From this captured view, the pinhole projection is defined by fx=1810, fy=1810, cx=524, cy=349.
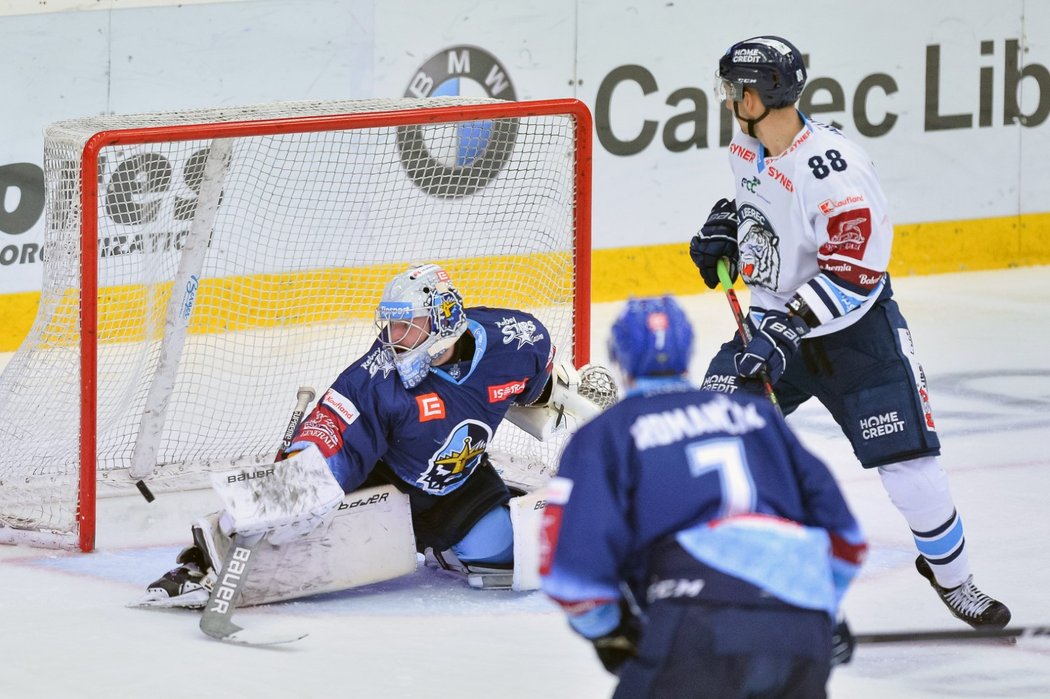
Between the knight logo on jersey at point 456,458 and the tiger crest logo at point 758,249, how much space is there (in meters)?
0.71

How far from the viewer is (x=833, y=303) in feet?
12.4

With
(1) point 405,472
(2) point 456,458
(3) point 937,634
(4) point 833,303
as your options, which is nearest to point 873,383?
(4) point 833,303

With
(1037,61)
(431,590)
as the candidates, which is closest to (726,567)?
(431,590)

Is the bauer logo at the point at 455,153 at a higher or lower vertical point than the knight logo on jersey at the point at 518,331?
higher

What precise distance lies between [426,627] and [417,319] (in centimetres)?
69

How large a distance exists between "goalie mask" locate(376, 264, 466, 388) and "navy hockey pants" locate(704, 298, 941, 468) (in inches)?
23.8

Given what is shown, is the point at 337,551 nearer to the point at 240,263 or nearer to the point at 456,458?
the point at 456,458

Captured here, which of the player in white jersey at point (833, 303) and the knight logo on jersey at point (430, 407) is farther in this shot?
the knight logo on jersey at point (430, 407)

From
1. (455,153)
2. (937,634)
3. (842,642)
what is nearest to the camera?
(842,642)

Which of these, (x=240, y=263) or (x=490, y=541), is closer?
(x=490, y=541)

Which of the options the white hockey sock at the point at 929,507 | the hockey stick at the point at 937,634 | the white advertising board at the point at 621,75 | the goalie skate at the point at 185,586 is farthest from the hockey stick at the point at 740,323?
the white advertising board at the point at 621,75

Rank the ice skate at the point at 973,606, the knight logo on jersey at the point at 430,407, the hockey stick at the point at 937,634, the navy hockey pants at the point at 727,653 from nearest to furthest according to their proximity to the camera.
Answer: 1. the navy hockey pants at the point at 727,653
2. the hockey stick at the point at 937,634
3. the ice skate at the point at 973,606
4. the knight logo on jersey at the point at 430,407

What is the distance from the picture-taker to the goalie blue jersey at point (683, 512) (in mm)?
2330

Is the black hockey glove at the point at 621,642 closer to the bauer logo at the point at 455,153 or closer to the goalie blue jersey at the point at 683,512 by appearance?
the goalie blue jersey at the point at 683,512
